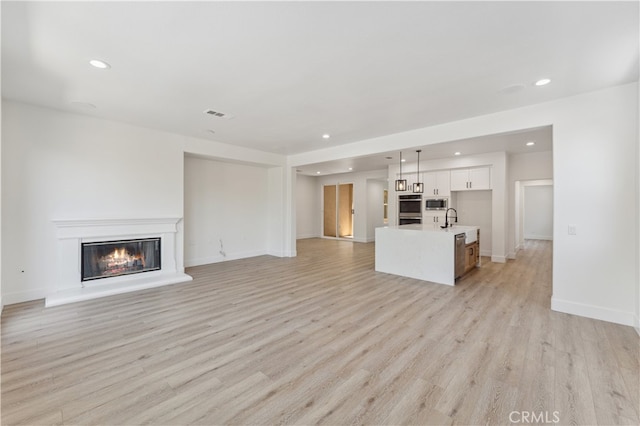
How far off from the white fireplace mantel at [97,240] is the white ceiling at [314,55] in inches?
69.9

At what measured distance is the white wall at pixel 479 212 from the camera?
7504 millimetres

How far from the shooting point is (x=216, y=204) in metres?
6.61

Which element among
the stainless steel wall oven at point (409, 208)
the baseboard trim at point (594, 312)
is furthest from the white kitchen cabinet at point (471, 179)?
the baseboard trim at point (594, 312)

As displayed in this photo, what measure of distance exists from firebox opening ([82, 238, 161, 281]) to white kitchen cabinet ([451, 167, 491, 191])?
7198 mm

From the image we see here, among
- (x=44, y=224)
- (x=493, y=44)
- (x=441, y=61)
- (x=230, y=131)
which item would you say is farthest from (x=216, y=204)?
(x=493, y=44)

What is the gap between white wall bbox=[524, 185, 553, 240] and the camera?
10422 millimetres

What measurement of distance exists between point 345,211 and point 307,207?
1.57 metres

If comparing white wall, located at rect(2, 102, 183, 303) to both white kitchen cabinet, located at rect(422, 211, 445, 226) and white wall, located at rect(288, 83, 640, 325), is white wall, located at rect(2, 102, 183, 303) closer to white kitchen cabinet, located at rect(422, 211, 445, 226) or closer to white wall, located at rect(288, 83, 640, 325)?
white wall, located at rect(288, 83, 640, 325)

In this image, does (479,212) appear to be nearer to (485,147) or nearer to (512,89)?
(485,147)

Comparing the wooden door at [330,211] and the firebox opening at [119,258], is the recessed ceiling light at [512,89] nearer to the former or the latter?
the firebox opening at [119,258]

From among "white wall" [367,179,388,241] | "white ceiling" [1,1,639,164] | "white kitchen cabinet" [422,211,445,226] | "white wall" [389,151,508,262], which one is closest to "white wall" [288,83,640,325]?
"white ceiling" [1,1,639,164]

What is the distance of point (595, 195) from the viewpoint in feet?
10.7

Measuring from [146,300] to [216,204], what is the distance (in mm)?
3088

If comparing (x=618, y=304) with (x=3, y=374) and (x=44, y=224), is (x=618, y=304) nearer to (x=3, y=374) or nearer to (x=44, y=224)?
(x=3, y=374)
